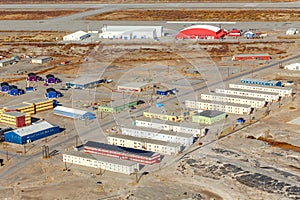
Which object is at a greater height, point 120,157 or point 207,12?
point 207,12

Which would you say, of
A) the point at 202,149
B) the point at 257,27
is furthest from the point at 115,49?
the point at 202,149

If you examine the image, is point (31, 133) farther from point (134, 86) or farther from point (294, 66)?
point (294, 66)

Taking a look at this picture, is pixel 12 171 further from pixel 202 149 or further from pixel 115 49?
pixel 115 49

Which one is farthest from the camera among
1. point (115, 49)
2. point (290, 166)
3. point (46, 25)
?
point (46, 25)

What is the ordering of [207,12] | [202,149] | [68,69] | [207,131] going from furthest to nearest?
[207,12] → [68,69] → [207,131] → [202,149]

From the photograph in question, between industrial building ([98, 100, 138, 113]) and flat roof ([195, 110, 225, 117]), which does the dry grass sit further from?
flat roof ([195, 110, 225, 117])
